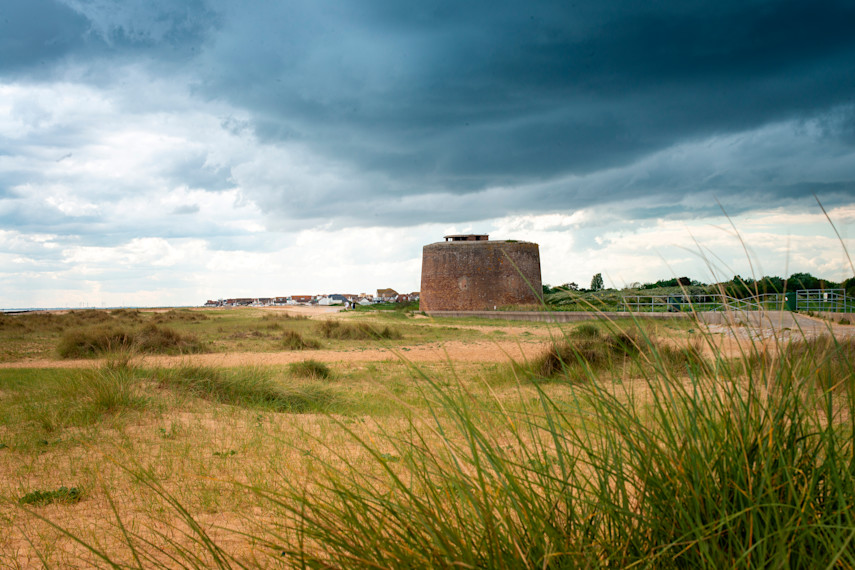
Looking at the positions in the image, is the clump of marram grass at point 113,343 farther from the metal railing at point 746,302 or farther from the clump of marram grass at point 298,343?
the metal railing at point 746,302

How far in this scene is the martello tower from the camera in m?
30.1

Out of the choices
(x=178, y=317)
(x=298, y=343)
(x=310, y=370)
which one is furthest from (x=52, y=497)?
(x=178, y=317)

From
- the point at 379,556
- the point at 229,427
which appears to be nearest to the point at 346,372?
the point at 229,427

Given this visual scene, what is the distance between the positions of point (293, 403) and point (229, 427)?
163 centimetres

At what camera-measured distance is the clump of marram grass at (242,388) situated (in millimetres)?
6984

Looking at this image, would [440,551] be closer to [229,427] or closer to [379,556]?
[379,556]

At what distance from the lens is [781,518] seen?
1.55 metres

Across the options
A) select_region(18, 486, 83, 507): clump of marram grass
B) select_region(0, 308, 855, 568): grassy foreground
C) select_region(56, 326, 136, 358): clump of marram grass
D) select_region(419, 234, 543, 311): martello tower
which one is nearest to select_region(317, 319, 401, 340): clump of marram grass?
select_region(56, 326, 136, 358): clump of marram grass

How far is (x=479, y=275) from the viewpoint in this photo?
3041cm

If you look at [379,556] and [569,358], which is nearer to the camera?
[379,556]

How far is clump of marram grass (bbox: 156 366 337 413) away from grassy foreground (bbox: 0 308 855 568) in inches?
1.3

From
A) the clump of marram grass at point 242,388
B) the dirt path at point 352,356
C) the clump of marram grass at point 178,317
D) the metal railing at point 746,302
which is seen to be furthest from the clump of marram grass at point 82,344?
the clump of marram grass at point 178,317

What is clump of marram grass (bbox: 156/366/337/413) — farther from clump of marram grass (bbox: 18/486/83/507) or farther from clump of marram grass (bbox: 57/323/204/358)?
clump of marram grass (bbox: 57/323/204/358)

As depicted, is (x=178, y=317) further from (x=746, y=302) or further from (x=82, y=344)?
(x=746, y=302)
